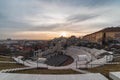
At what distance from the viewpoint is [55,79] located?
942 centimetres

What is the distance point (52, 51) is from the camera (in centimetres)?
3688

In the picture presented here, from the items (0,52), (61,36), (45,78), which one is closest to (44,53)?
(0,52)

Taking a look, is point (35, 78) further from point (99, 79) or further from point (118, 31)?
point (118, 31)

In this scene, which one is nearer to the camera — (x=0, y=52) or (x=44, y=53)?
(x=0, y=52)

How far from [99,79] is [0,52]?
2083cm

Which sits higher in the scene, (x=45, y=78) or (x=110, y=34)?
(x=110, y=34)

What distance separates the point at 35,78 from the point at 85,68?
524cm

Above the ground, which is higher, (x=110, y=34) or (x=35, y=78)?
(x=110, y=34)

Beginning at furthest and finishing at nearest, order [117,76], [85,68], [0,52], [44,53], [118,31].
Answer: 1. [118,31]
2. [44,53]
3. [0,52]
4. [85,68]
5. [117,76]

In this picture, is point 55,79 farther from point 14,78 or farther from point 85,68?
point 85,68

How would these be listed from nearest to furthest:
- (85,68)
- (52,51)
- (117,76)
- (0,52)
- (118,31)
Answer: (117,76) < (85,68) < (0,52) < (52,51) < (118,31)

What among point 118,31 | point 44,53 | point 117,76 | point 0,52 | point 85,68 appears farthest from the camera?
point 118,31

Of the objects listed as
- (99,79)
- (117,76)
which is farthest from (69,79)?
(117,76)

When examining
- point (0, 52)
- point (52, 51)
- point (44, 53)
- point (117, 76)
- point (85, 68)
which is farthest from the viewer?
point (52, 51)
